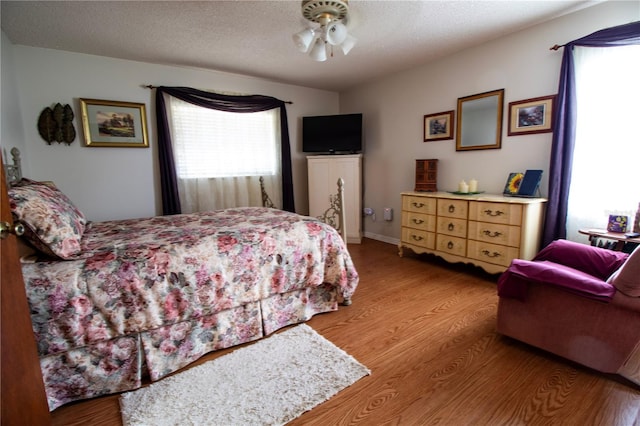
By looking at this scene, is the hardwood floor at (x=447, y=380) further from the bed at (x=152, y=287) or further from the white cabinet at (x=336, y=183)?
the white cabinet at (x=336, y=183)

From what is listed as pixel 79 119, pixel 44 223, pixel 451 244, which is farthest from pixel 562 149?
pixel 79 119

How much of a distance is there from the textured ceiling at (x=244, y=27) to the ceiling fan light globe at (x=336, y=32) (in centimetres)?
35

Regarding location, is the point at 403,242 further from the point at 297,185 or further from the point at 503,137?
the point at 297,185

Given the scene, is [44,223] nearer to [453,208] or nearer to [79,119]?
[79,119]

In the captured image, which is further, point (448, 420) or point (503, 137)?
point (503, 137)

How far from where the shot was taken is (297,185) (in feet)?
15.3

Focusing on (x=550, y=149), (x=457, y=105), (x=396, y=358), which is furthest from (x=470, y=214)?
(x=396, y=358)

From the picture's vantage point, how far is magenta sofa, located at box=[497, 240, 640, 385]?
1.41 m

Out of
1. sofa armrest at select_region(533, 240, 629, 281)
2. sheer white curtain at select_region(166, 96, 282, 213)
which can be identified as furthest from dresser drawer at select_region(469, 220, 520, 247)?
sheer white curtain at select_region(166, 96, 282, 213)

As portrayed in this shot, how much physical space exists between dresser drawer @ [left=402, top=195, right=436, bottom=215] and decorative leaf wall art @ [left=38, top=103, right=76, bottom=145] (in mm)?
3645

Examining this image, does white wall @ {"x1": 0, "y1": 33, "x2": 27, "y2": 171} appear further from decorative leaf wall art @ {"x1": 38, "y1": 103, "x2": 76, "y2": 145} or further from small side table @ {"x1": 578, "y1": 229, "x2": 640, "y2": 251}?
small side table @ {"x1": 578, "y1": 229, "x2": 640, "y2": 251}

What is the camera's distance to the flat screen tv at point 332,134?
168 inches

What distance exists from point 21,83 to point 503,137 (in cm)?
473

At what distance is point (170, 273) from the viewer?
1.61 meters
